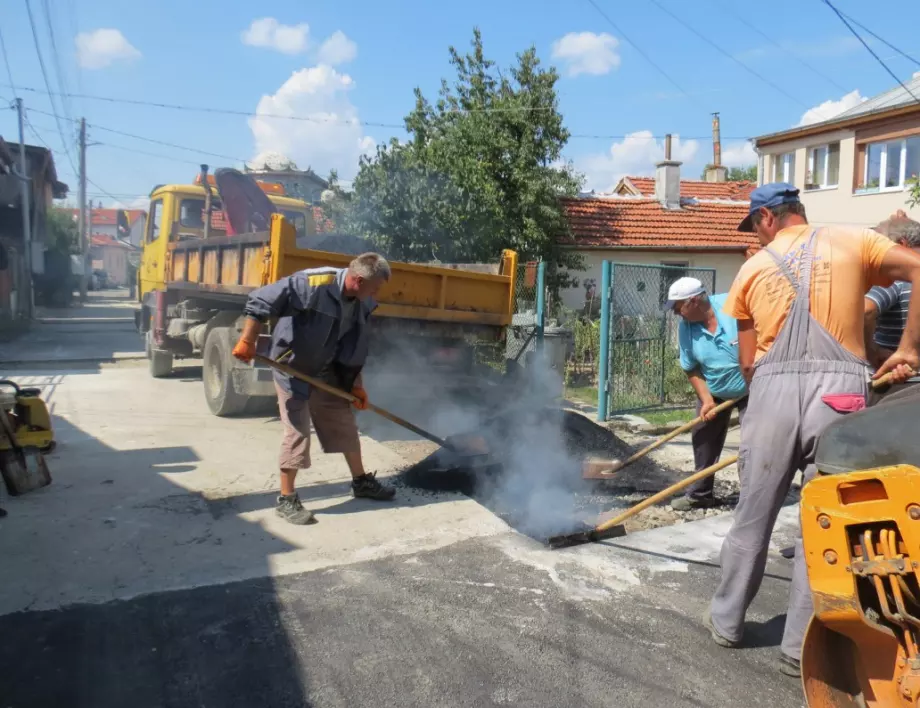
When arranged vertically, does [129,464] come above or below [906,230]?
below

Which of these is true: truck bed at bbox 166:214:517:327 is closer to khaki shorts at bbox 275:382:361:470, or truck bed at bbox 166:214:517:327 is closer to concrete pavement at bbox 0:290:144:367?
khaki shorts at bbox 275:382:361:470

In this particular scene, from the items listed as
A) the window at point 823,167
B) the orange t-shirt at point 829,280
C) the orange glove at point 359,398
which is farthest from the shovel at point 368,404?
the window at point 823,167

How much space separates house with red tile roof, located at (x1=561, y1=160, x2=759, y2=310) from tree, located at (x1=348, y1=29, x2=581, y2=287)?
1683 millimetres

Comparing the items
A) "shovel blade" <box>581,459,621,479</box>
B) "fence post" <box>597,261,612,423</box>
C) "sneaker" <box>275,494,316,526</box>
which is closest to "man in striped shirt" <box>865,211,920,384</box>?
"shovel blade" <box>581,459,621,479</box>

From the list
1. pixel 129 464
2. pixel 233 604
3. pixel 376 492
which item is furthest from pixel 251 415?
pixel 233 604

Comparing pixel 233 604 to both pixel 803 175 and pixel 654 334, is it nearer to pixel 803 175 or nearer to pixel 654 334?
pixel 654 334

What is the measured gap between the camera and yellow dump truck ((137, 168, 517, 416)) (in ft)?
20.4

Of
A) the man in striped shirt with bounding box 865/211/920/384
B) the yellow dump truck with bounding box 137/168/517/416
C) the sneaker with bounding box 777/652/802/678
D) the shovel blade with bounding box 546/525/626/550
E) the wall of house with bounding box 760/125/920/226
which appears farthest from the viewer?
the wall of house with bounding box 760/125/920/226

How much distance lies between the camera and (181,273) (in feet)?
30.8

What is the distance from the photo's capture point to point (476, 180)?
39.7 feet

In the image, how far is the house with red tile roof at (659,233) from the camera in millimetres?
16184

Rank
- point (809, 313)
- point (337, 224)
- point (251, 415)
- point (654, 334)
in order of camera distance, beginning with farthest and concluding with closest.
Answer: point (337, 224)
point (654, 334)
point (251, 415)
point (809, 313)

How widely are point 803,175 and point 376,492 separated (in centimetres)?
1823

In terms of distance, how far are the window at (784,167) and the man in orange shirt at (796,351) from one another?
19102 millimetres
